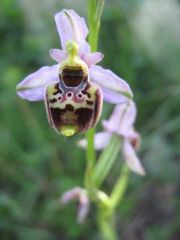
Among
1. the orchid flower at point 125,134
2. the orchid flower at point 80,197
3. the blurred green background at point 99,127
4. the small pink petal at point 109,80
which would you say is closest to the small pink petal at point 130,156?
the orchid flower at point 125,134

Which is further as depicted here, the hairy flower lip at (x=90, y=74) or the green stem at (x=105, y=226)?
the green stem at (x=105, y=226)

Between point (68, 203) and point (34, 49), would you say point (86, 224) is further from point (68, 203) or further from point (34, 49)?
point (34, 49)

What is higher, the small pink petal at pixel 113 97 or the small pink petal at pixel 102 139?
the small pink petal at pixel 102 139

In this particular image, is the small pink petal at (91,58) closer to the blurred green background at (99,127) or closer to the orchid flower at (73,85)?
the orchid flower at (73,85)

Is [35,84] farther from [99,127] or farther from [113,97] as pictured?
[99,127]

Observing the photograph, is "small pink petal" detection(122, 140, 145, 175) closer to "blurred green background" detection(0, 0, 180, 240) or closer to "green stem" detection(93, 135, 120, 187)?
"green stem" detection(93, 135, 120, 187)

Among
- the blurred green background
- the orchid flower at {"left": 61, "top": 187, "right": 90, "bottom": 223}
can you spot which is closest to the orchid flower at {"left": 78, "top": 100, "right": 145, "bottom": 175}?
the orchid flower at {"left": 61, "top": 187, "right": 90, "bottom": 223}

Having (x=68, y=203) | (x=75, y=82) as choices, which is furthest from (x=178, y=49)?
(x=75, y=82)

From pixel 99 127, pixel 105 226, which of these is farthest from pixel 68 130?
pixel 99 127
